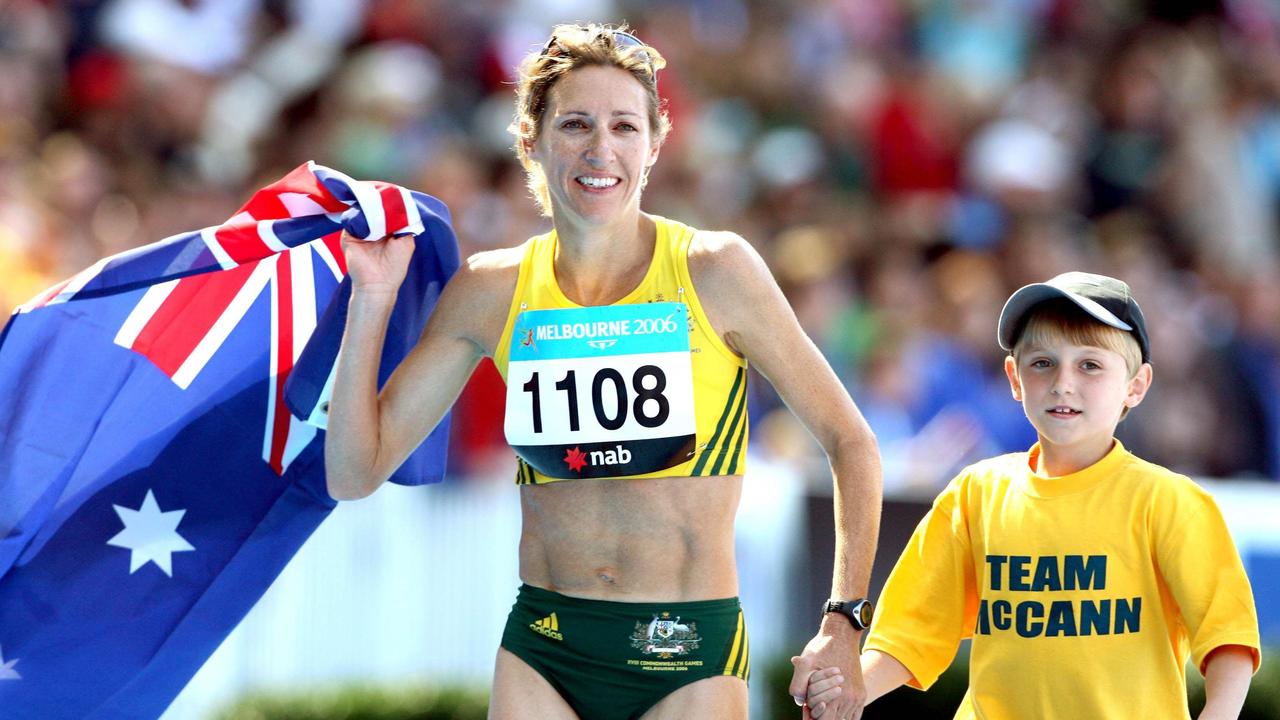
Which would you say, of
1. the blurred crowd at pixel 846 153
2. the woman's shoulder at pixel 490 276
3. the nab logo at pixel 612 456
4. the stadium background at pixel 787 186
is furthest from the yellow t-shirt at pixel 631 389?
the blurred crowd at pixel 846 153

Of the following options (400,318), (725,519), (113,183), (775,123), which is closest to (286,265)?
(400,318)

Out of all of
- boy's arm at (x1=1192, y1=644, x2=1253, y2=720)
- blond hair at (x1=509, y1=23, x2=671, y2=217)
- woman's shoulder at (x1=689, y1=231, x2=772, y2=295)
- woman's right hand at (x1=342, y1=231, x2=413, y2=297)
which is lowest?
boy's arm at (x1=1192, y1=644, x2=1253, y2=720)

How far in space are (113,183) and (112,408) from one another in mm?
4763

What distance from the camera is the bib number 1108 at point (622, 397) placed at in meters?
4.19

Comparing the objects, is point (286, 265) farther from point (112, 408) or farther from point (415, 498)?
point (415, 498)

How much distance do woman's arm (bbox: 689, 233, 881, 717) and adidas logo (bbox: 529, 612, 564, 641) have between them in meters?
0.62

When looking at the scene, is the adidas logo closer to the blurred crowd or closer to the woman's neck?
the woman's neck

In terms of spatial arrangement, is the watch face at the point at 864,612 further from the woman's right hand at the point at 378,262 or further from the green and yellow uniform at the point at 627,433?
the woman's right hand at the point at 378,262

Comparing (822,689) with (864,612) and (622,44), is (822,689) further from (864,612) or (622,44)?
(622,44)

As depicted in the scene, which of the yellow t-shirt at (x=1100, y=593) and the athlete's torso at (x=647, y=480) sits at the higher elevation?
the athlete's torso at (x=647, y=480)

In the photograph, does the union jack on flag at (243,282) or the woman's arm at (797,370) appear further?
the union jack on flag at (243,282)

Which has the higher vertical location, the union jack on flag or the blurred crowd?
the blurred crowd

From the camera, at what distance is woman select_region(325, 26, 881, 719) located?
13.7 ft

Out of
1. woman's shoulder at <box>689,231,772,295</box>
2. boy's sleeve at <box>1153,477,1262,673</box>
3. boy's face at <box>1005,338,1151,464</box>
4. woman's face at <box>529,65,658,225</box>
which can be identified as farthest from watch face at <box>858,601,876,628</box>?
woman's face at <box>529,65,658,225</box>
